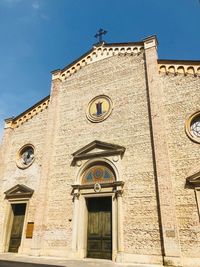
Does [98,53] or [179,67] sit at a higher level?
[98,53]

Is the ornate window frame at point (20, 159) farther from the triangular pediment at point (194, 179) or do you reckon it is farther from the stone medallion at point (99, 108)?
the triangular pediment at point (194, 179)

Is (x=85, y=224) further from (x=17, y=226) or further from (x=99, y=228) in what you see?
(x=17, y=226)

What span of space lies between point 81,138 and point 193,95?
6.50m

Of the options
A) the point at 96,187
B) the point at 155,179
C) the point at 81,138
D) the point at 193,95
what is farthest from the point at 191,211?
the point at 81,138

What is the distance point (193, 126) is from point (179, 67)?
3.38 metres

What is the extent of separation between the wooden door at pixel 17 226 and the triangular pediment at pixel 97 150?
181 inches

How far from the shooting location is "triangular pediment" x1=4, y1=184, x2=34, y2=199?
1416 centimetres

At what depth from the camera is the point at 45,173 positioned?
13945 mm

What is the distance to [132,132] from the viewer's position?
12469mm

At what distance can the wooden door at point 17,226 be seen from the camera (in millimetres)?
13652

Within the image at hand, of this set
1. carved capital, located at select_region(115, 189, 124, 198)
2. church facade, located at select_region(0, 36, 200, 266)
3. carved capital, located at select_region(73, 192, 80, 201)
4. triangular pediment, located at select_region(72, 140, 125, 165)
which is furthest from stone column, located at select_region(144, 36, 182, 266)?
carved capital, located at select_region(73, 192, 80, 201)

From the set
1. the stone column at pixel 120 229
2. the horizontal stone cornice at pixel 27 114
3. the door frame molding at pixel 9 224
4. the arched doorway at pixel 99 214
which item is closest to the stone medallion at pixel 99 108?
the arched doorway at pixel 99 214

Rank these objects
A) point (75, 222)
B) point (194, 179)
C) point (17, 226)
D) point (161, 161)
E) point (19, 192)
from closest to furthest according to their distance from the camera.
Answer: point (194, 179)
point (161, 161)
point (75, 222)
point (17, 226)
point (19, 192)

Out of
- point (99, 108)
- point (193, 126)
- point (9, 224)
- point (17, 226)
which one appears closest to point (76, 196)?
point (17, 226)
